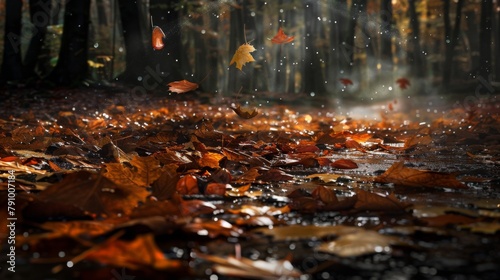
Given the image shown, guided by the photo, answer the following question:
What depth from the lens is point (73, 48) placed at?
1405 centimetres

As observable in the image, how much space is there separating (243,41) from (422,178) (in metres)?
25.1

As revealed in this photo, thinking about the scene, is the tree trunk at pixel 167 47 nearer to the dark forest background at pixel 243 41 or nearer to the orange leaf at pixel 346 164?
the dark forest background at pixel 243 41

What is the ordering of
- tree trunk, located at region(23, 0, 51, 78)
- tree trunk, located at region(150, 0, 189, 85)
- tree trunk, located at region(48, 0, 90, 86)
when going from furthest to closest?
tree trunk, located at region(23, 0, 51, 78) → tree trunk, located at region(150, 0, 189, 85) → tree trunk, located at region(48, 0, 90, 86)

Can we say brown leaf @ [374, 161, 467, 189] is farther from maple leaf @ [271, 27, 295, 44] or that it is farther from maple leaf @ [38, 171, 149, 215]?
maple leaf @ [271, 27, 295, 44]

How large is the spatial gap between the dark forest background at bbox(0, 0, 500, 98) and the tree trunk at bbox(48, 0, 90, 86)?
0.08 feet

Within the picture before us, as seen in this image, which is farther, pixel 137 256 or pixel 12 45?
pixel 12 45

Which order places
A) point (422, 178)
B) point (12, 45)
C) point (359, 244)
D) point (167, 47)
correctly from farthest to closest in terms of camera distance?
1. point (167, 47)
2. point (12, 45)
3. point (422, 178)
4. point (359, 244)

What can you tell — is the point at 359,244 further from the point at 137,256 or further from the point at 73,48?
the point at 73,48

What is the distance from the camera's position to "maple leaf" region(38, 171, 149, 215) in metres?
1.70

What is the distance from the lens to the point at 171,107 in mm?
11664

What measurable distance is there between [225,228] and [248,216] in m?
0.28

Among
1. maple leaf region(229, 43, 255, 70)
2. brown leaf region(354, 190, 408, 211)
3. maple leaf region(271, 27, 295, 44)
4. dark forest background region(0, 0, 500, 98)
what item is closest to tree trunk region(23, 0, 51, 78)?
dark forest background region(0, 0, 500, 98)

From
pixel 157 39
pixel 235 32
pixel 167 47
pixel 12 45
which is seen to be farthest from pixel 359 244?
pixel 235 32

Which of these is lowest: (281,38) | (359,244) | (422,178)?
(422,178)
